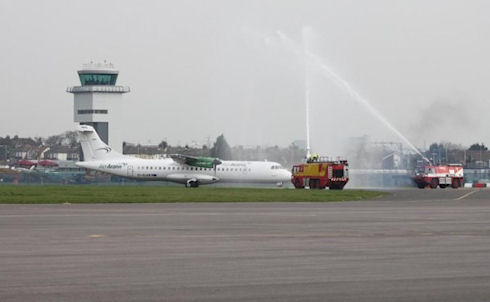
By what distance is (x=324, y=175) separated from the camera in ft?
237

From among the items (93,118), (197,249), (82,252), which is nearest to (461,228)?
(197,249)

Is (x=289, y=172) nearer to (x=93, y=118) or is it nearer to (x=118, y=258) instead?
(x=118, y=258)

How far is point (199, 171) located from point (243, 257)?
67.1 m

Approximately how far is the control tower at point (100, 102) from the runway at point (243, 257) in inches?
4763

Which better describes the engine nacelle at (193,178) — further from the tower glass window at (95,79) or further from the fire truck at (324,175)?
the tower glass window at (95,79)

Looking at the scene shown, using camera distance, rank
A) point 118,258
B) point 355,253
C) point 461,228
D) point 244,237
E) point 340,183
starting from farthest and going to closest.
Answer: point 340,183
point 461,228
point 244,237
point 355,253
point 118,258

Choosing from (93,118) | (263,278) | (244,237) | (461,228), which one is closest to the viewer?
(263,278)

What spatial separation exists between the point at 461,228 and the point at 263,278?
14.4 m

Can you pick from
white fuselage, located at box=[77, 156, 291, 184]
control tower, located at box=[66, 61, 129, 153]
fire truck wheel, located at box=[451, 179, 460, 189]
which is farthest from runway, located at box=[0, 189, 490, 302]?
control tower, located at box=[66, 61, 129, 153]

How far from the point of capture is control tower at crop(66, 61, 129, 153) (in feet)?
516

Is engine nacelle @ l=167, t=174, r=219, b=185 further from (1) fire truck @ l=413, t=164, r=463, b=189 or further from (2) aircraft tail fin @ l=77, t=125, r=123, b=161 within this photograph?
(1) fire truck @ l=413, t=164, r=463, b=189

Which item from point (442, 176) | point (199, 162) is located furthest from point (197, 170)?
point (442, 176)

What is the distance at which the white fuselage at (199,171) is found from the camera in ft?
283

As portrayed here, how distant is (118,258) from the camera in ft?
66.7
